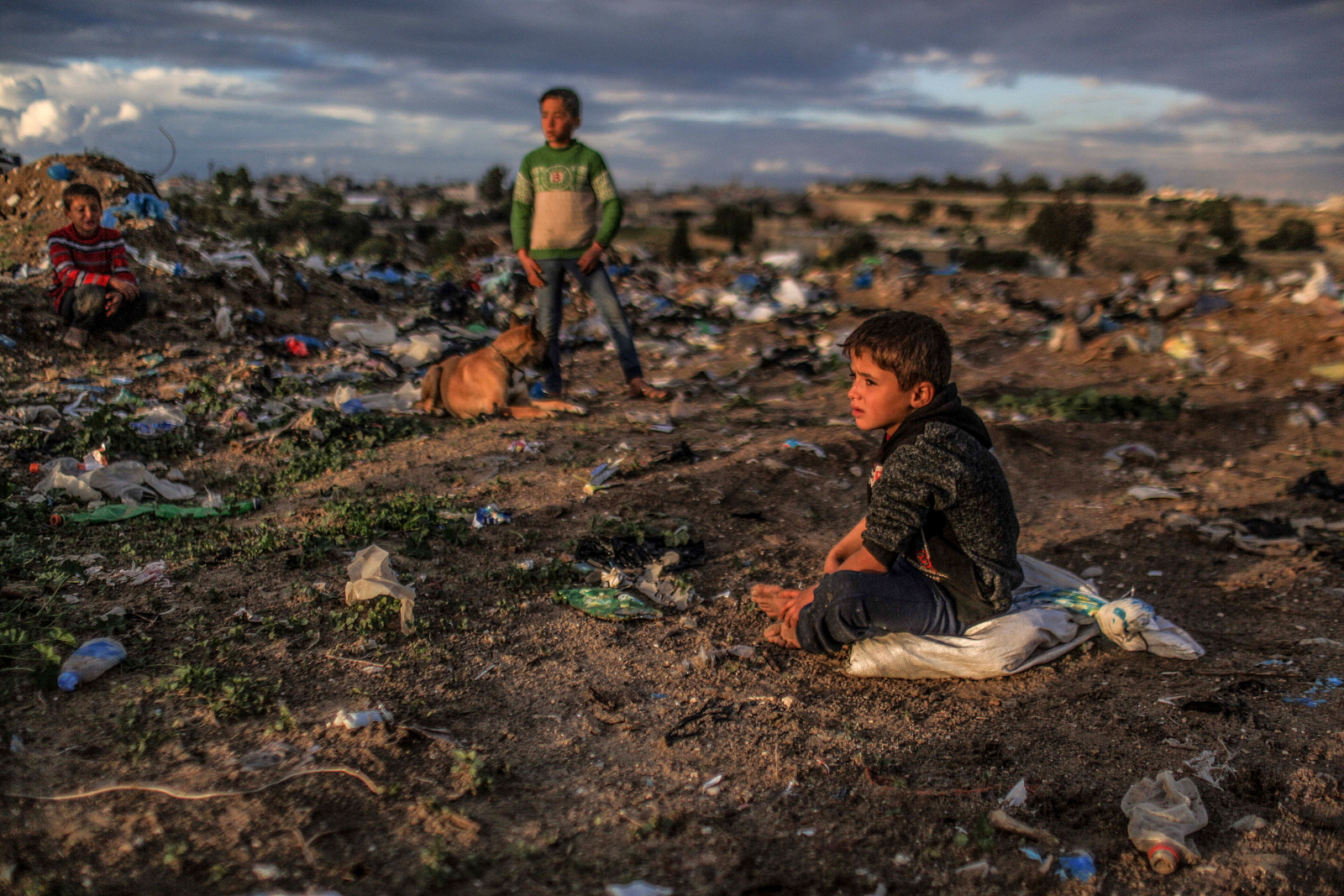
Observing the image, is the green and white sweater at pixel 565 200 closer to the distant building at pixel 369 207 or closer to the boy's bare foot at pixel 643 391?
the boy's bare foot at pixel 643 391

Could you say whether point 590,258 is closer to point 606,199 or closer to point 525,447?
point 606,199

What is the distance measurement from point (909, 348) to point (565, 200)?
350 cm

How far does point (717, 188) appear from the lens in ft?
396

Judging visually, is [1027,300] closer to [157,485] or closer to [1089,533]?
[1089,533]

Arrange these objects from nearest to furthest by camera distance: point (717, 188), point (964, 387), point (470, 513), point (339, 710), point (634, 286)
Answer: point (339, 710), point (470, 513), point (964, 387), point (634, 286), point (717, 188)

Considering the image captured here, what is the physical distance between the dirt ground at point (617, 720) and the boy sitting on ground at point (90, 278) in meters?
2.32

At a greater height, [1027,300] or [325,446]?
[1027,300]

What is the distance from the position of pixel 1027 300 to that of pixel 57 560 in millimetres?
9719

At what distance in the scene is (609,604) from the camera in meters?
3.04

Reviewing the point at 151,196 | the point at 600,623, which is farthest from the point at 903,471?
the point at 151,196

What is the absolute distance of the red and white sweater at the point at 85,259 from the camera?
5711mm

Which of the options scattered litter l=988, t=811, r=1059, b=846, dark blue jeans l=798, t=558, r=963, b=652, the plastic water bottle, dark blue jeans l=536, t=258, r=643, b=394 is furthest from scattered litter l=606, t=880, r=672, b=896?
dark blue jeans l=536, t=258, r=643, b=394

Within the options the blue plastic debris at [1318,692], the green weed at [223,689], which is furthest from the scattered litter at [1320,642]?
the green weed at [223,689]

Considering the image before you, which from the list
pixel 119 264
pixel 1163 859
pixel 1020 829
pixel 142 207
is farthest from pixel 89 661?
pixel 142 207
